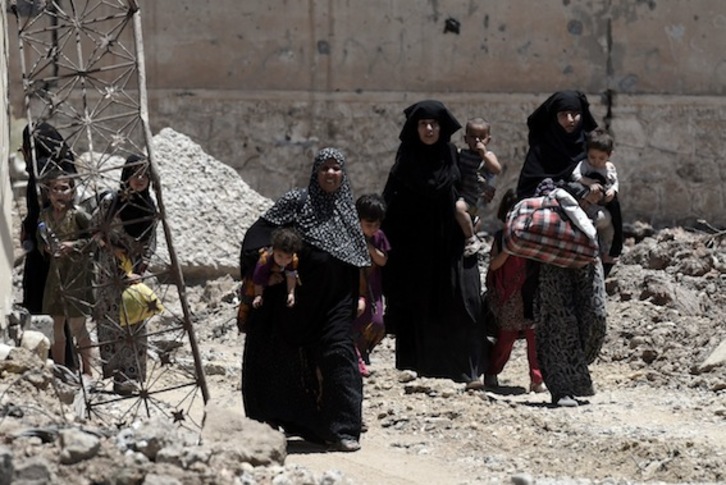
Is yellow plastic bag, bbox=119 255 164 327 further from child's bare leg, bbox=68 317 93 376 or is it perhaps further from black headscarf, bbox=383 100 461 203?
black headscarf, bbox=383 100 461 203

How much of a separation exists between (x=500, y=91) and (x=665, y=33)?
1.43 metres

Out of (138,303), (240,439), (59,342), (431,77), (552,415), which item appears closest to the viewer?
(240,439)

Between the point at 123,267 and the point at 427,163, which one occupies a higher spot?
the point at 427,163

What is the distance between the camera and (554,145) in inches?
363

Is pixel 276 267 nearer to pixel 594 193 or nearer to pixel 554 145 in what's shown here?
pixel 594 193

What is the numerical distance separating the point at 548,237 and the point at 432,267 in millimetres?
1028

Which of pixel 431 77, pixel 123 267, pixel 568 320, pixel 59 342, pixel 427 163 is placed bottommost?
pixel 59 342

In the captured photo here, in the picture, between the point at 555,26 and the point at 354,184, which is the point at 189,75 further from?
the point at 555,26

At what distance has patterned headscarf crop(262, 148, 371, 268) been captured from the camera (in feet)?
25.6

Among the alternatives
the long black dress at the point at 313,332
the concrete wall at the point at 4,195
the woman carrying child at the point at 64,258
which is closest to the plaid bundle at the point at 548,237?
the long black dress at the point at 313,332

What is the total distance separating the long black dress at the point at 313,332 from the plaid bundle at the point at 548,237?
1136mm

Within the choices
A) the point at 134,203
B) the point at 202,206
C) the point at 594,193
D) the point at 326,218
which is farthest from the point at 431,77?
the point at 326,218

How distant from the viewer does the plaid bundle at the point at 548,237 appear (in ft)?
28.7

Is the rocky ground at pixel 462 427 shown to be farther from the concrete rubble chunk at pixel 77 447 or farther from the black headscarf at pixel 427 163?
the black headscarf at pixel 427 163
